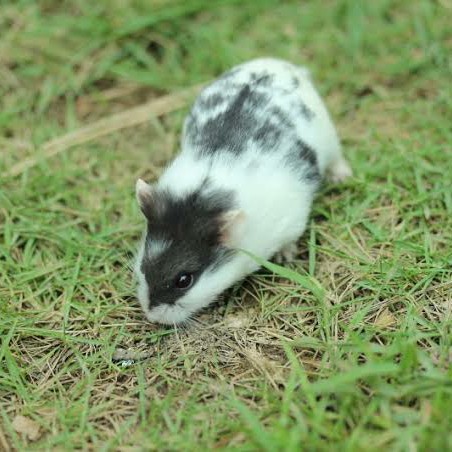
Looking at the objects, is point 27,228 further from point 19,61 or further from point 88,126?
point 19,61

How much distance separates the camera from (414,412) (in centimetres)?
369

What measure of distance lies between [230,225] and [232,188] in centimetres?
32

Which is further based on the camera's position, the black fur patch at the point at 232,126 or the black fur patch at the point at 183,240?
the black fur patch at the point at 232,126

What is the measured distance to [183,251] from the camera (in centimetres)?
430

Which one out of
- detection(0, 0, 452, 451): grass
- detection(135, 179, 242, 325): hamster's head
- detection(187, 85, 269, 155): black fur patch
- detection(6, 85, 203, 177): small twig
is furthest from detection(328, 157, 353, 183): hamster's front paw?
detection(6, 85, 203, 177): small twig

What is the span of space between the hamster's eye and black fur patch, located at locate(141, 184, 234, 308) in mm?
27

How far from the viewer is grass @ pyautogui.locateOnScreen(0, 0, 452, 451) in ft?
12.7

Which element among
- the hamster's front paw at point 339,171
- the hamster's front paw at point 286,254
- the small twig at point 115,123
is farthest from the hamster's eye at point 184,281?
the small twig at point 115,123

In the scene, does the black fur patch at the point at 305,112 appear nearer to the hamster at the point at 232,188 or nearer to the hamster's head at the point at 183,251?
the hamster at the point at 232,188

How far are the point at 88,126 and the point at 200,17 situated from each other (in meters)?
1.72

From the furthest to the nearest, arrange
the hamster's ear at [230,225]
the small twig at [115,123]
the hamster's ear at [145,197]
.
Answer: the small twig at [115,123]
the hamster's ear at [145,197]
the hamster's ear at [230,225]

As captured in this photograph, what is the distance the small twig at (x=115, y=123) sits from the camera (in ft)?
19.5

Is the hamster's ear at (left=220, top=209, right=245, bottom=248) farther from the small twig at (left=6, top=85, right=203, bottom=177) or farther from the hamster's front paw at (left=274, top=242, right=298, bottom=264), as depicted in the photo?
the small twig at (left=6, top=85, right=203, bottom=177)

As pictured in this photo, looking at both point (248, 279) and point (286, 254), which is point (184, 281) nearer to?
point (248, 279)
